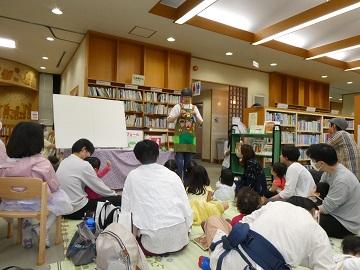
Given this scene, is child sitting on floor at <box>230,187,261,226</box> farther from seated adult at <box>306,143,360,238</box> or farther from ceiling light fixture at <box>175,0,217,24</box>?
ceiling light fixture at <box>175,0,217,24</box>

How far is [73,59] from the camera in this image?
7.25m

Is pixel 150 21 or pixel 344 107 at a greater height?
pixel 150 21

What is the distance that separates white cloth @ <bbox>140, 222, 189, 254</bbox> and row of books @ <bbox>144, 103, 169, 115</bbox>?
173 inches

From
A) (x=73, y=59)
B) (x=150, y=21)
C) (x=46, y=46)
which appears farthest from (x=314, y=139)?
(x=46, y=46)

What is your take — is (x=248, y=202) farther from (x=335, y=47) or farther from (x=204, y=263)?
(x=335, y=47)

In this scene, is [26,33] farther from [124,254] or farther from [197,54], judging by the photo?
[124,254]

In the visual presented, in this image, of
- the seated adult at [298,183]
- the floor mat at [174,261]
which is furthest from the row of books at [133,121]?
the seated adult at [298,183]

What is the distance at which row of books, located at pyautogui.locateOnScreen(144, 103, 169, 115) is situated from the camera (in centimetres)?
618

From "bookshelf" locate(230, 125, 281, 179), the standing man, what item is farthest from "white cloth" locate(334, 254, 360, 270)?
"bookshelf" locate(230, 125, 281, 179)

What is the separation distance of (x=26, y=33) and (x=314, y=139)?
24.3 feet

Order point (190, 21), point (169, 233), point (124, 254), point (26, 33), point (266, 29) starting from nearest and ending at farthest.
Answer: point (124, 254) < point (169, 233) < point (190, 21) < point (266, 29) < point (26, 33)

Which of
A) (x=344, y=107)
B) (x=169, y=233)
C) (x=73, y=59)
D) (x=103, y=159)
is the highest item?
(x=73, y=59)

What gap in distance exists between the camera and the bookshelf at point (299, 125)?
247 inches

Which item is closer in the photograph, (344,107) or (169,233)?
(169,233)
